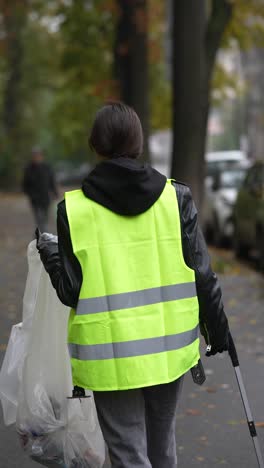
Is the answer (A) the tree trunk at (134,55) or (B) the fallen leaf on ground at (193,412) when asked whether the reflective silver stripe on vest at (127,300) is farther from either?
(A) the tree trunk at (134,55)

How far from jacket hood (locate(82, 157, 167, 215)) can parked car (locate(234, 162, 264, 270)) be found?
33.1 feet

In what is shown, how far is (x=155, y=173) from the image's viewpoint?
11.1ft

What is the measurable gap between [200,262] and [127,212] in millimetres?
336

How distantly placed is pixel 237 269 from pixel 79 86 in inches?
573

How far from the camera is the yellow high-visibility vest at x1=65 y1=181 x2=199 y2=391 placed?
10.9 ft

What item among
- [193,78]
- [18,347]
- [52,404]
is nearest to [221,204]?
[193,78]

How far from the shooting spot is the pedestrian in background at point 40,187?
55.5ft

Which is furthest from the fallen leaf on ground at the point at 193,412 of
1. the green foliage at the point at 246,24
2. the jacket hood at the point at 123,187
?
the green foliage at the point at 246,24

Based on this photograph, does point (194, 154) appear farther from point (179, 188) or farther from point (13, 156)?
point (13, 156)

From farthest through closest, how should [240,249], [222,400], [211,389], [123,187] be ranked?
[240,249]
[211,389]
[222,400]
[123,187]

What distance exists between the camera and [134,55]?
18.7 metres

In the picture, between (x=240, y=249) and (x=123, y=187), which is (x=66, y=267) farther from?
(x=240, y=249)

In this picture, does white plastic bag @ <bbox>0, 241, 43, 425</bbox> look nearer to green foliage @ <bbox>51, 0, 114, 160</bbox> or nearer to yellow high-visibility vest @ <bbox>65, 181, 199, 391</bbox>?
yellow high-visibility vest @ <bbox>65, 181, 199, 391</bbox>

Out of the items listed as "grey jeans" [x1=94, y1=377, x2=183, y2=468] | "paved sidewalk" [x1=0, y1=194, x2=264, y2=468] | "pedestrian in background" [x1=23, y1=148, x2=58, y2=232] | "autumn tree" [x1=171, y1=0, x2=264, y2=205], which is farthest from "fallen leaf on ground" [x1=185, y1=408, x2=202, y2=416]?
"pedestrian in background" [x1=23, y1=148, x2=58, y2=232]
